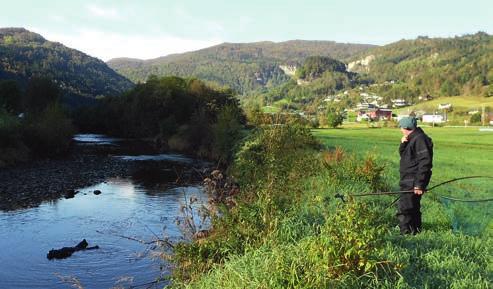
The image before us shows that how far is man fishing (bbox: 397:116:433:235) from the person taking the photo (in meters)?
10.1

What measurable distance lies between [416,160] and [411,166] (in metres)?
0.19

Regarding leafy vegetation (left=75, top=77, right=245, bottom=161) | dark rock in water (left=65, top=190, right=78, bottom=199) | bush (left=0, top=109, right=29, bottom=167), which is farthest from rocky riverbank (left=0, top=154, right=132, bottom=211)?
leafy vegetation (left=75, top=77, right=245, bottom=161)

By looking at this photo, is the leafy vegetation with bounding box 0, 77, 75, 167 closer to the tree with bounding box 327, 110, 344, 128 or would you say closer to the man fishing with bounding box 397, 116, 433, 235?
the man fishing with bounding box 397, 116, 433, 235

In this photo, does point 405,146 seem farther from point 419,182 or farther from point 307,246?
point 307,246

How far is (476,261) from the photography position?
8.00 m

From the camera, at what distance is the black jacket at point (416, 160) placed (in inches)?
390

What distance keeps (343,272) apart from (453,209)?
5.68 m

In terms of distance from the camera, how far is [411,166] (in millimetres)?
10352

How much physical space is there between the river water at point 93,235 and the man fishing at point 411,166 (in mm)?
4873

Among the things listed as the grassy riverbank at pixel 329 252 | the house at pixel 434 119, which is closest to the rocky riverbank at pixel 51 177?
the grassy riverbank at pixel 329 252

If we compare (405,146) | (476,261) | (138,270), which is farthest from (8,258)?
(476,261)

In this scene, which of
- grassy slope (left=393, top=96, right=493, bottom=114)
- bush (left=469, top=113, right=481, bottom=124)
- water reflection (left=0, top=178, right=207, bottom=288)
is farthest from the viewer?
grassy slope (left=393, top=96, right=493, bottom=114)

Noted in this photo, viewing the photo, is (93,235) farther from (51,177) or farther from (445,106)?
(445,106)

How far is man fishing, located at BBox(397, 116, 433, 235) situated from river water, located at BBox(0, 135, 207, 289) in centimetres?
487
